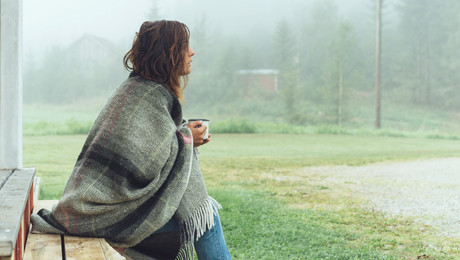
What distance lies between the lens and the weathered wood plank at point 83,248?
1062 mm

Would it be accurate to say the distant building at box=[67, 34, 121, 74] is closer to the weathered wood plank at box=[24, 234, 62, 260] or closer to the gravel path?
the gravel path

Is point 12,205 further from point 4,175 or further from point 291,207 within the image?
point 291,207

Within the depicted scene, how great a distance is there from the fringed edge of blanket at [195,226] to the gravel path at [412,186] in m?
2.40

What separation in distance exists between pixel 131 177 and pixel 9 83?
2.93 feet

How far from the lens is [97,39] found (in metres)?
12.1

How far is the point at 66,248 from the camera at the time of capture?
1113 mm

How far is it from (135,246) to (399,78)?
12257 millimetres

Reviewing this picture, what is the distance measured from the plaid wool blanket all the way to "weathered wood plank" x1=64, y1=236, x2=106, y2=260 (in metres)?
0.02

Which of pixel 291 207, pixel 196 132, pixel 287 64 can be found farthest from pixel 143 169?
pixel 287 64

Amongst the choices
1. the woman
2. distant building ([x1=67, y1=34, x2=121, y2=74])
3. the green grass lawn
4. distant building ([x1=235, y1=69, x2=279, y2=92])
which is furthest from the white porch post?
distant building ([x1=235, y1=69, x2=279, y2=92])

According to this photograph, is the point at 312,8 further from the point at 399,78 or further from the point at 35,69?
the point at 35,69

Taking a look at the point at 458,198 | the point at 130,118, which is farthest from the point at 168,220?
the point at 458,198

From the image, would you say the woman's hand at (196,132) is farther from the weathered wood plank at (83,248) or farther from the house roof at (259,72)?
the house roof at (259,72)

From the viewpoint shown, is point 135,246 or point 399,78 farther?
point 399,78
